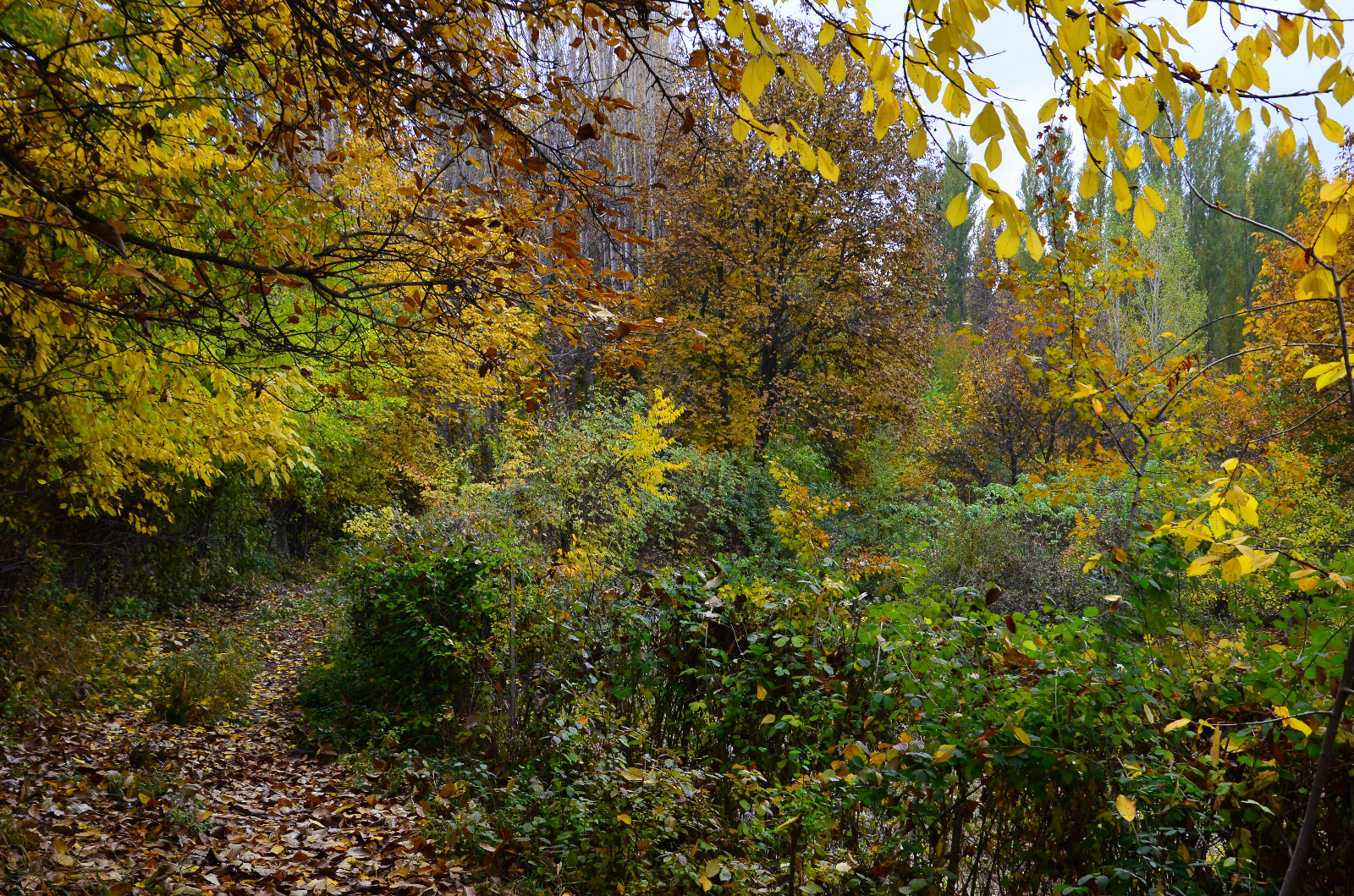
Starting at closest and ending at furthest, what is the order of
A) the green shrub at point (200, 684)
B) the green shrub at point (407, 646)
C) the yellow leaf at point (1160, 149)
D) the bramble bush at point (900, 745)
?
the yellow leaf at point (1160, 149), the bramble bush at point (900, 745), the green shrub at point (407, 646), the green shrub at point (200, 684)

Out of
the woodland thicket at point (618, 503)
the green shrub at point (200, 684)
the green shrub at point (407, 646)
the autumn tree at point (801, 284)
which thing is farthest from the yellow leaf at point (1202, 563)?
the autumn tree at point (801, 284)

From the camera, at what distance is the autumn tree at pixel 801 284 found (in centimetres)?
1448

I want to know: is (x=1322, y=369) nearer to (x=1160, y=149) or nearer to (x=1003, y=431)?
(x=1160, y=149)

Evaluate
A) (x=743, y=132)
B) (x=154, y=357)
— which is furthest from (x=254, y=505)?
(x=743, y=132)

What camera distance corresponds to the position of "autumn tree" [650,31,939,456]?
14.5m

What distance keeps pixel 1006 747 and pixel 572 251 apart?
2.30 metres

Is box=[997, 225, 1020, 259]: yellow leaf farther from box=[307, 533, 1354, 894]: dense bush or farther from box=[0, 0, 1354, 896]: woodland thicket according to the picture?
box=[307, 533, 1354, 894]: dense bush

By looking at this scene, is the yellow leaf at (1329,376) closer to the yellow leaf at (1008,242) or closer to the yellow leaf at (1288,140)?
the yellow leaf at (1288,140)

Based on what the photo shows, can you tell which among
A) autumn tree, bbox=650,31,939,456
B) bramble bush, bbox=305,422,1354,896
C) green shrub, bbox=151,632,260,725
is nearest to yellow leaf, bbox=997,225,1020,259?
bramble bush, bbox=305,422,1354,896

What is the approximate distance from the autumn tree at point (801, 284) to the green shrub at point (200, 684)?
30.6 ft

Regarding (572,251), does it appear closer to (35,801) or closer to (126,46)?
(126,46)

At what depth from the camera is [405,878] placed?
336 centimetres

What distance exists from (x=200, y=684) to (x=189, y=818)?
264cm

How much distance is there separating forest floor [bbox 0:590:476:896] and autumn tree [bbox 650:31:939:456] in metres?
10.6
